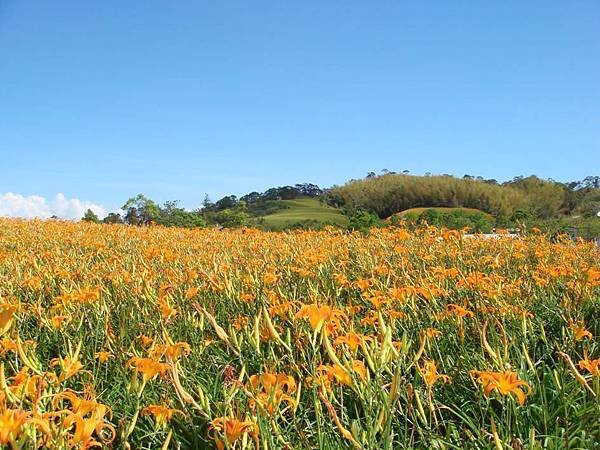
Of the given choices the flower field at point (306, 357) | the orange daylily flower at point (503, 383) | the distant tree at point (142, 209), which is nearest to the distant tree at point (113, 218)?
the distant tree at point (142, 209)

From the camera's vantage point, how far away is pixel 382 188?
24.8 meters

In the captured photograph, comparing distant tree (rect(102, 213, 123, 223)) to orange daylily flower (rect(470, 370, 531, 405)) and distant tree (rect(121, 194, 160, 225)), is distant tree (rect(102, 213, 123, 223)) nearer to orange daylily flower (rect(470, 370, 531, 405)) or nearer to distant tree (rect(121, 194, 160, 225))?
distant tree (rect(121, 194, 160, 225))

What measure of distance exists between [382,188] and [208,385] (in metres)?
23.6

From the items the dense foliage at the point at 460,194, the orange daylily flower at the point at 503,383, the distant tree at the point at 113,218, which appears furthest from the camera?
the dense foliage at the point at 460,194

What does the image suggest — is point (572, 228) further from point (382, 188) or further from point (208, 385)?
point (382, 188)

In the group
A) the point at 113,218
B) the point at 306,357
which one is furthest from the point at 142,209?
the point at 306,357

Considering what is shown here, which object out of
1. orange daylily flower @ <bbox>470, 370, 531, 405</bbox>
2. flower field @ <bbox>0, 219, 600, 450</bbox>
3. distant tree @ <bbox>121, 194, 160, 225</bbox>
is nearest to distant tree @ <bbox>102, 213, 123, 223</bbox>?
distant tree @ <bbox>121, 194, 160, 225</bbox>

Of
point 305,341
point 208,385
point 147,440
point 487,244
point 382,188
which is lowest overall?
point 147,440

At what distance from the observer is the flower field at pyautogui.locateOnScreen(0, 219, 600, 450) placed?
1.09m

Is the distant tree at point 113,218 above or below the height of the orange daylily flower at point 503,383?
above

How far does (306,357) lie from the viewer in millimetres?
1891

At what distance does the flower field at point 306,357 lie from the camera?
1.09m

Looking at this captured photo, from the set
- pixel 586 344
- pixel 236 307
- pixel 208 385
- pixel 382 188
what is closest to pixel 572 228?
pixel 586 344

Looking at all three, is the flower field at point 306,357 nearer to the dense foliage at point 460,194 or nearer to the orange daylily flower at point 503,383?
the orange daylily flower at point 503,383
